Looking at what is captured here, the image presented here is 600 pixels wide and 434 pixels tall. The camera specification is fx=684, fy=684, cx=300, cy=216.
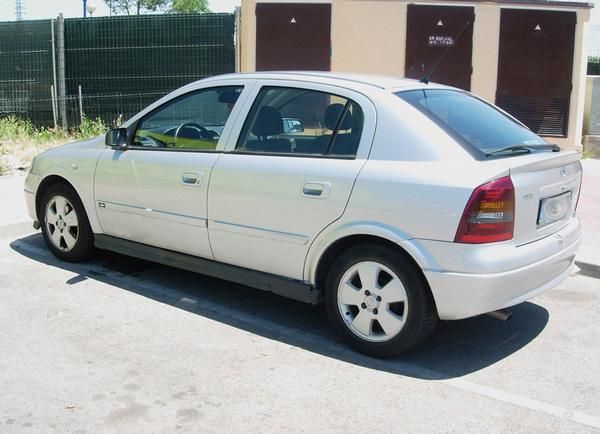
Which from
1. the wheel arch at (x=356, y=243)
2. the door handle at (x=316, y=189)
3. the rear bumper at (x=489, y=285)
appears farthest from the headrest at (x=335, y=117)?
the rear bumper at (x=489, y=285)

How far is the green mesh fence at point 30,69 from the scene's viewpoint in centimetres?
1430

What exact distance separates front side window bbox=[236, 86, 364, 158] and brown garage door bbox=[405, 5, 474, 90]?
9659 mm

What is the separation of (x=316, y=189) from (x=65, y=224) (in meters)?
2.74

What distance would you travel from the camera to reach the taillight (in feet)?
12.3

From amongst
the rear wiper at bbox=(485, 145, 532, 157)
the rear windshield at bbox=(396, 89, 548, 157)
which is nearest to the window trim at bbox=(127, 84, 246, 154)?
the rear windshield at bbox=(396, 89, 548, 157)

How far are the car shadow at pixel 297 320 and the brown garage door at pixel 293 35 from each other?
860 cm

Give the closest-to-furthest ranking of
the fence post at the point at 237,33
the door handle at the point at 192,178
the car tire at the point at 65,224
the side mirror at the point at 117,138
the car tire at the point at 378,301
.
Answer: the car tire at the point at 378,301 → the door handle at the point at 192,178 → the side mirror at the point at 117,138 → the car tire at the point at 65,224 → the fence post at the point at 237,33

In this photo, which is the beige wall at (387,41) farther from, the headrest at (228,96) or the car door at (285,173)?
the car door at (285,173)

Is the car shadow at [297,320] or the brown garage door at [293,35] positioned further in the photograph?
the brown garage door at [293,35]

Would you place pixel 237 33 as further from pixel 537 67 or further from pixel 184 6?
pixel 184 6

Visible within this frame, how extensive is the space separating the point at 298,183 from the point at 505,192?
1276 mm

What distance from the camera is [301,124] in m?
4.75

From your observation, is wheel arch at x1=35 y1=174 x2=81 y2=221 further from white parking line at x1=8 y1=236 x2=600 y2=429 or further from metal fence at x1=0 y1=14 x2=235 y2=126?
metal fence at x1=0 y1=14 x2=235 y2=126

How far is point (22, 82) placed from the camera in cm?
1440
